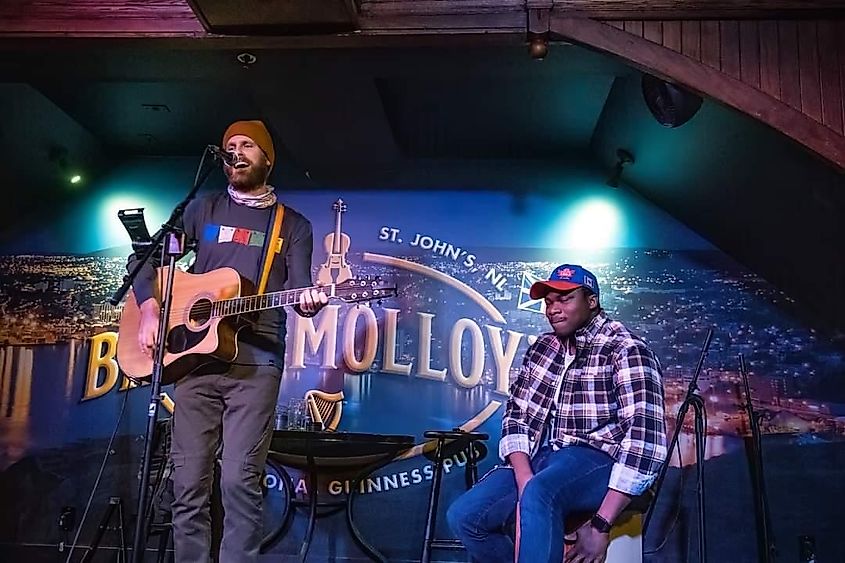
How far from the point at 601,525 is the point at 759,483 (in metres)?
2.32

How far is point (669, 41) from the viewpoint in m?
2.98

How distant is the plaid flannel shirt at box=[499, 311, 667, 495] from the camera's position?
252 centimetres

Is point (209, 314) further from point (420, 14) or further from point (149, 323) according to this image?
point (420, 14)

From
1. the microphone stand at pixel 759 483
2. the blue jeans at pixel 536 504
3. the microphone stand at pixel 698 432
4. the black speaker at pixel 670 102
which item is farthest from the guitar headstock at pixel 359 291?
the microphone stand at pixel 759 483

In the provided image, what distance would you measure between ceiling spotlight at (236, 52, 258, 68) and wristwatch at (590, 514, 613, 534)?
8.08 feet

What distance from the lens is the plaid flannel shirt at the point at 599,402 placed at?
252cm

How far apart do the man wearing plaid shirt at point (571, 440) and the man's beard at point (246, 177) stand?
1154 millimetres

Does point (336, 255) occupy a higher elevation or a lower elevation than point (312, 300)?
higher

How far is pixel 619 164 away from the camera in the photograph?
4.72 meters

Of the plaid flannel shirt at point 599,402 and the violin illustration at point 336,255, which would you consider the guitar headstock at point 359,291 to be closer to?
the plaid flannel shirt at point 599,402

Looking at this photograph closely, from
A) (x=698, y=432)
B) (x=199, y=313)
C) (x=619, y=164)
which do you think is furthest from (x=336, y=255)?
(x=698, y=432)

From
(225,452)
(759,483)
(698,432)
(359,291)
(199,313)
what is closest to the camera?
(225,452)

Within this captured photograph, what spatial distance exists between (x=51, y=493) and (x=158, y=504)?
1.00 meters

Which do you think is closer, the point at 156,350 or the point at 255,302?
the point at 156,350
